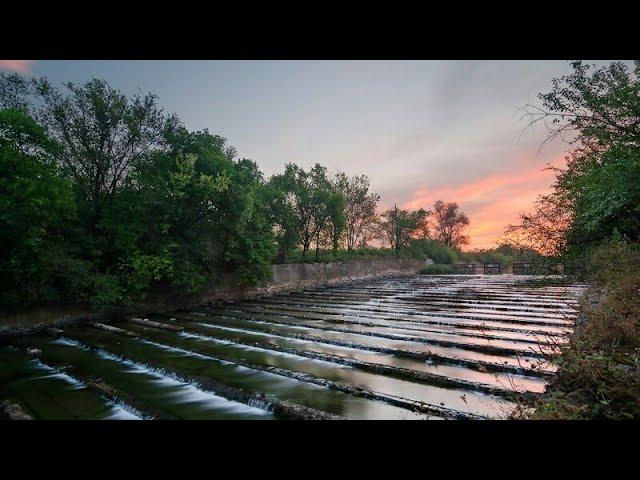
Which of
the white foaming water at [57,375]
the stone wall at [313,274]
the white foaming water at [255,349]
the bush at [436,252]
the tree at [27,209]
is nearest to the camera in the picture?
the white foaming water at [57,375]

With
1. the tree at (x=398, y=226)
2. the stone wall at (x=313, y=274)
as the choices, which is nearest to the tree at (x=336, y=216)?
the stone wall at (x=313, y=274)

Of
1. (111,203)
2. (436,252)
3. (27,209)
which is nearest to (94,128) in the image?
(111,203)

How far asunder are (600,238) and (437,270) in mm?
32917

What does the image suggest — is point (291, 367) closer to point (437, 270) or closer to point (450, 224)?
point (437, 270)

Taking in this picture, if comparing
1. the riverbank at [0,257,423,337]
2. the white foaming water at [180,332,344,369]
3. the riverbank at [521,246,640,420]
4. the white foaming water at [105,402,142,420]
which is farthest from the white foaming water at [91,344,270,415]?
the riverbank at [0,257,423,337]

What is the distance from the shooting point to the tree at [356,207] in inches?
1445

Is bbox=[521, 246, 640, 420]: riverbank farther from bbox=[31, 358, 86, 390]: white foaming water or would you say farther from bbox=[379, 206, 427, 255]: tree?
bbox=[379, 206, 427, 255]: tree

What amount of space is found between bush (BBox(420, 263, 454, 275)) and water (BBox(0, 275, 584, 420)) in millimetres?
26645

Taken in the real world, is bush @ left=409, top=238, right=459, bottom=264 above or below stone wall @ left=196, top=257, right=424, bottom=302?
above

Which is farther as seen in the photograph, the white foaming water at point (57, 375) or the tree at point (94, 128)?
the tree at point (94, 128)

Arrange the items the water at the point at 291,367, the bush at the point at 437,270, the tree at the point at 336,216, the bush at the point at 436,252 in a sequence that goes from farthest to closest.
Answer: the bush at the point at 436,252 → the bush at the point at 437,270 → the tree at the point at 336,216 → the water at the point at 291,367

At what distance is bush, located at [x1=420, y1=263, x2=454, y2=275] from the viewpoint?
4012cm

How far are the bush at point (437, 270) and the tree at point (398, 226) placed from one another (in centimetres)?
358

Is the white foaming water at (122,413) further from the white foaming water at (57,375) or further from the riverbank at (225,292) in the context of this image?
the riverbank at (225,292)
